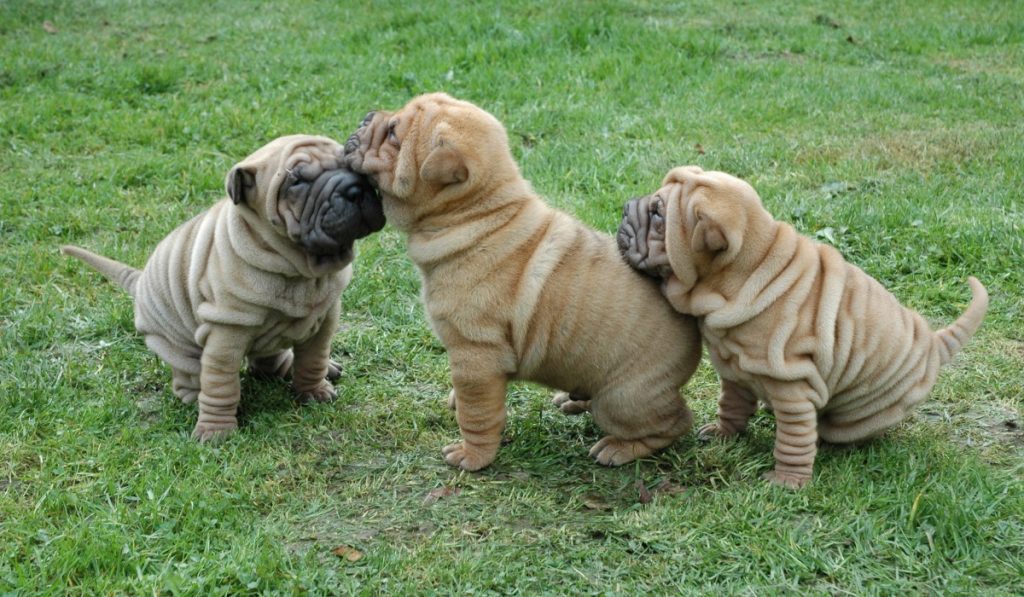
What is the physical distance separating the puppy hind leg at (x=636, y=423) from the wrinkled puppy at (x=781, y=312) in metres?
0.32

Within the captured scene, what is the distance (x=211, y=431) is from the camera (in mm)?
5355

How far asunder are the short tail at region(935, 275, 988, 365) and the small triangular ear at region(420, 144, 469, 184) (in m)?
2.33

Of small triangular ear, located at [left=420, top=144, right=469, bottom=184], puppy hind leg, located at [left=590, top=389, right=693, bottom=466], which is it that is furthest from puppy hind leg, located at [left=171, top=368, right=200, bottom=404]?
puppy hind leg, located at [left=590, top=389, right=693, bottom=466]

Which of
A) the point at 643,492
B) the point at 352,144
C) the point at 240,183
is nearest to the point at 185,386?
the point at 240,183

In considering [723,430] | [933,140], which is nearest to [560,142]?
[933,140]

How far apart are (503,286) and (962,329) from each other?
7.00ft

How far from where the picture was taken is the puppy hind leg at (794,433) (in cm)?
458

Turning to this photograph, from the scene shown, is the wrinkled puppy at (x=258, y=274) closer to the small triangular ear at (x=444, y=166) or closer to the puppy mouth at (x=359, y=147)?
the puppy mouth at (x=359, y=147)

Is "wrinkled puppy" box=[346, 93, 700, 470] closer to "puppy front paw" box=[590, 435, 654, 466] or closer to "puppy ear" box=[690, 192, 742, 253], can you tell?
"puppy front paw" box=[590, 435, 654, 466]

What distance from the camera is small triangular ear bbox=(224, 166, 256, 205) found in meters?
4.95

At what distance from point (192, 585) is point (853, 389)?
2899mm

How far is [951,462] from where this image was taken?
4.79m

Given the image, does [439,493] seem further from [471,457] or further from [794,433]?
[794,433]

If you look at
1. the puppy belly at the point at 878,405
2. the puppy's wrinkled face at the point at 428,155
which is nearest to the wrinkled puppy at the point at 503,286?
the puppy's wrinkled face at the point at 428,155
